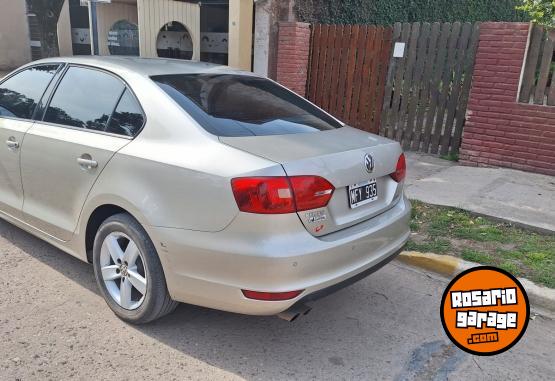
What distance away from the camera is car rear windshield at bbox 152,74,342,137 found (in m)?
2.92

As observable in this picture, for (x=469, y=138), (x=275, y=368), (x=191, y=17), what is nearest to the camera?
(x=275, y=368)

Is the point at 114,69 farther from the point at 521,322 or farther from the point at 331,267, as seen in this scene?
the point at 521,322

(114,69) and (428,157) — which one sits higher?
(114,69)

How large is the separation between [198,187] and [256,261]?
0.50 meters

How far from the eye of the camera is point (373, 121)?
27.3 ft

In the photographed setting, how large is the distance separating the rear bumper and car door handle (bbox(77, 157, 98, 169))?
663 millimetres

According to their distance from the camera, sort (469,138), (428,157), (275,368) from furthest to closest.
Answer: (428,157), (469,138), (275,368)

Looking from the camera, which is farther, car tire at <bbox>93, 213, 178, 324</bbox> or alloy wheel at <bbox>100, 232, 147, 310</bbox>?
alloy wheel at <bbox>100, 232, 147, 310</bbox>

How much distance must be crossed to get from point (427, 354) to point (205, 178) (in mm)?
1716

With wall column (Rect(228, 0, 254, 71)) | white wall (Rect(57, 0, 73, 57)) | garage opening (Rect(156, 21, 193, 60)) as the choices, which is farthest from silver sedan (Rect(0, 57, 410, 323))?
white wall (Rect(57, 0, 73, 57))

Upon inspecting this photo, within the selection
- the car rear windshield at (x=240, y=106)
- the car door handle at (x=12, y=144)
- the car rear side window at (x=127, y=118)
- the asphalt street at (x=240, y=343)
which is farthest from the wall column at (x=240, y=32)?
the asphalt street at (x=240, y=343)

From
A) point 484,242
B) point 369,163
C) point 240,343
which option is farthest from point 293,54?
point 240,343

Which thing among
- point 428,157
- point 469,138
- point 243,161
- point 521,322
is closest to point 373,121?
point 428,157

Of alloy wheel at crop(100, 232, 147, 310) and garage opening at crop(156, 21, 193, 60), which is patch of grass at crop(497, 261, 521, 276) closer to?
alloy wheel at crop(100, 232, 147, 310)
